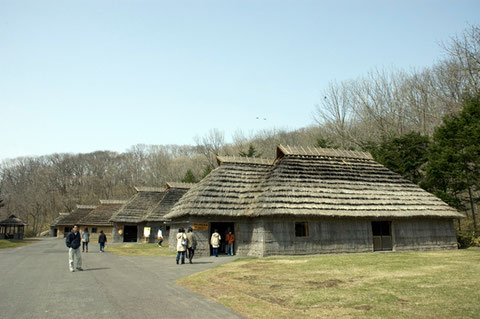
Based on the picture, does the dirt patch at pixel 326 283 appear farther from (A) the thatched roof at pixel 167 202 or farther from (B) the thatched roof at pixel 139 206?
(B) the thatched roof at pixel 139 206

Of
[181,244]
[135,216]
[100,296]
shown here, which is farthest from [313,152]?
[135,216]

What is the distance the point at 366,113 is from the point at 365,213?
3268 centimetres

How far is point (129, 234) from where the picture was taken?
143 ft

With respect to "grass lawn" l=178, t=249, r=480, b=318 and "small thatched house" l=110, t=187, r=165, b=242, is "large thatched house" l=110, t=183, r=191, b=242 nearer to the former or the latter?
"small thatched house" l=110, t=187, r=165, b=242

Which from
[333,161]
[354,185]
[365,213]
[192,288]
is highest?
[333,161]

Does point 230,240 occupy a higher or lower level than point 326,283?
higher

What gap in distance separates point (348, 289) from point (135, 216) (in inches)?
1383

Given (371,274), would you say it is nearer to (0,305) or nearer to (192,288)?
(192,288)

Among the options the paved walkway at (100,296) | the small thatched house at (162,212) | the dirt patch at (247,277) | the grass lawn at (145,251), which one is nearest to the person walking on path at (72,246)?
the paved walkway at (100,296)

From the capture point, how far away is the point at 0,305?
8.04 meters

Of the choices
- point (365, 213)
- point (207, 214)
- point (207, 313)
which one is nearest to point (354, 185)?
point (365, 213)

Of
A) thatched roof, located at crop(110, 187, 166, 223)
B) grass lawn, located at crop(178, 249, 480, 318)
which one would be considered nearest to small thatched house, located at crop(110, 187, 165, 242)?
thatched roof, located at crop(110, 187, 166, 223)

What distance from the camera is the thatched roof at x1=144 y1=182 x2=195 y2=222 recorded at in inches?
1463

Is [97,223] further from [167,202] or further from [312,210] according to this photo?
[312,210]
